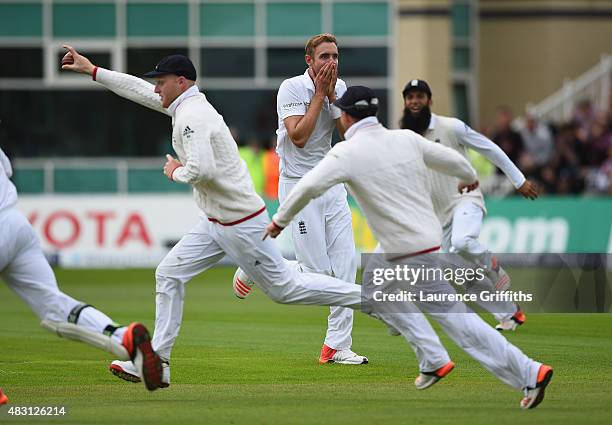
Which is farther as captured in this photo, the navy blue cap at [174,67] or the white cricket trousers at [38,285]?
the navy blue cap at [174,67]

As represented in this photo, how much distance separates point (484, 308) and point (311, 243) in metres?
3.25

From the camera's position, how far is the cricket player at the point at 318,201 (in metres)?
12.0

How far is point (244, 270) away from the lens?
10484mm

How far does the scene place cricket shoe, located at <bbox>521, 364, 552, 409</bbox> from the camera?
9.22 meters

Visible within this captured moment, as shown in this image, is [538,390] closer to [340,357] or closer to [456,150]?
[340,357]

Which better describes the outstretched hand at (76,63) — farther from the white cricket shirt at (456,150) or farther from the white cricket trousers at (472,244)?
the white cricket trousers at (472,244)

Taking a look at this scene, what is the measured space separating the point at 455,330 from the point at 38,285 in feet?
9.34

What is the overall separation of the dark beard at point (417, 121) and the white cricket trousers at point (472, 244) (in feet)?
4.06

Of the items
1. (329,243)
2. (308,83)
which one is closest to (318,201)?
(329,243)

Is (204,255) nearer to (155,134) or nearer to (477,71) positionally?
(155,134)

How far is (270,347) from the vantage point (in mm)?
13562

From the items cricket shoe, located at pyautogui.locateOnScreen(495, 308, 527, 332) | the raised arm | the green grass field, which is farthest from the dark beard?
the raised arm

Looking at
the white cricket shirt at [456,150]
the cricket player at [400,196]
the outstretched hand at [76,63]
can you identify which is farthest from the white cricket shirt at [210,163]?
the white cricket shirt at [456,150]

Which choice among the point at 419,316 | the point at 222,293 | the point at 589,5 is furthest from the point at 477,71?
the point at 419,316
